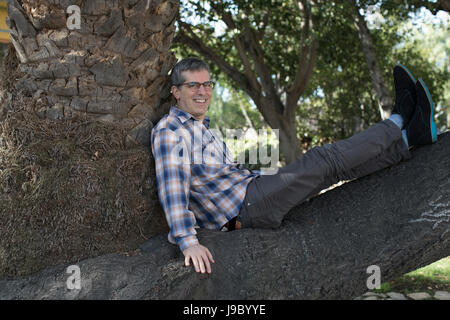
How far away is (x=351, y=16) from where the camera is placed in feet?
26.0

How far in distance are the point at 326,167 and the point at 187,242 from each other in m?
0.98

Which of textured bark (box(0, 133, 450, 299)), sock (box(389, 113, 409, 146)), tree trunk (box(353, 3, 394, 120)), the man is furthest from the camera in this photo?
tree trunk (box(353, 3, 394, 120))

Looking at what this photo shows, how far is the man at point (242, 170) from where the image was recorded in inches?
96.7

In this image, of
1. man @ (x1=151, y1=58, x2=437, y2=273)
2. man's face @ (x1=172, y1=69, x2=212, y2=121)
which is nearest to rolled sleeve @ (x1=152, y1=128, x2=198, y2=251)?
man @ (x1=151, y1=58, x2=437, y2=273)

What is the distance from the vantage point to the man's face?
2.84 meters

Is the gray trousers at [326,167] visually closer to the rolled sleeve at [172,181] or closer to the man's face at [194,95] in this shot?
the rolled sleeve at [172,181]

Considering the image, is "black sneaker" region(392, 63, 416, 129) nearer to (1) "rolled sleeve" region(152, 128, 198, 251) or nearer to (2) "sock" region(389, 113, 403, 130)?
(2) "sock" region(389, 113, 403, 130)

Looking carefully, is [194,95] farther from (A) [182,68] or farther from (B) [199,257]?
(B) [199,257]

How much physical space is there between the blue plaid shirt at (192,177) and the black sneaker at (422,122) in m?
1.07

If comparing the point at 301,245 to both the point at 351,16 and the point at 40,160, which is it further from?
the point at 351,16

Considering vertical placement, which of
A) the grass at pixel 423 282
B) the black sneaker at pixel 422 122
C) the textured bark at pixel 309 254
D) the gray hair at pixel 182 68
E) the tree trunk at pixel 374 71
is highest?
the tree trunk at pixel 374 71

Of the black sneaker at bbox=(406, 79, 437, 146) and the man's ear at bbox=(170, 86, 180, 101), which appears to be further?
the man's ear at bbox=(170, 86, 180, 101)

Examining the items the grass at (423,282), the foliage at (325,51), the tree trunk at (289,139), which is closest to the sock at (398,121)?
the grass at (423,282)

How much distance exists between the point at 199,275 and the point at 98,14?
1.54 meters
